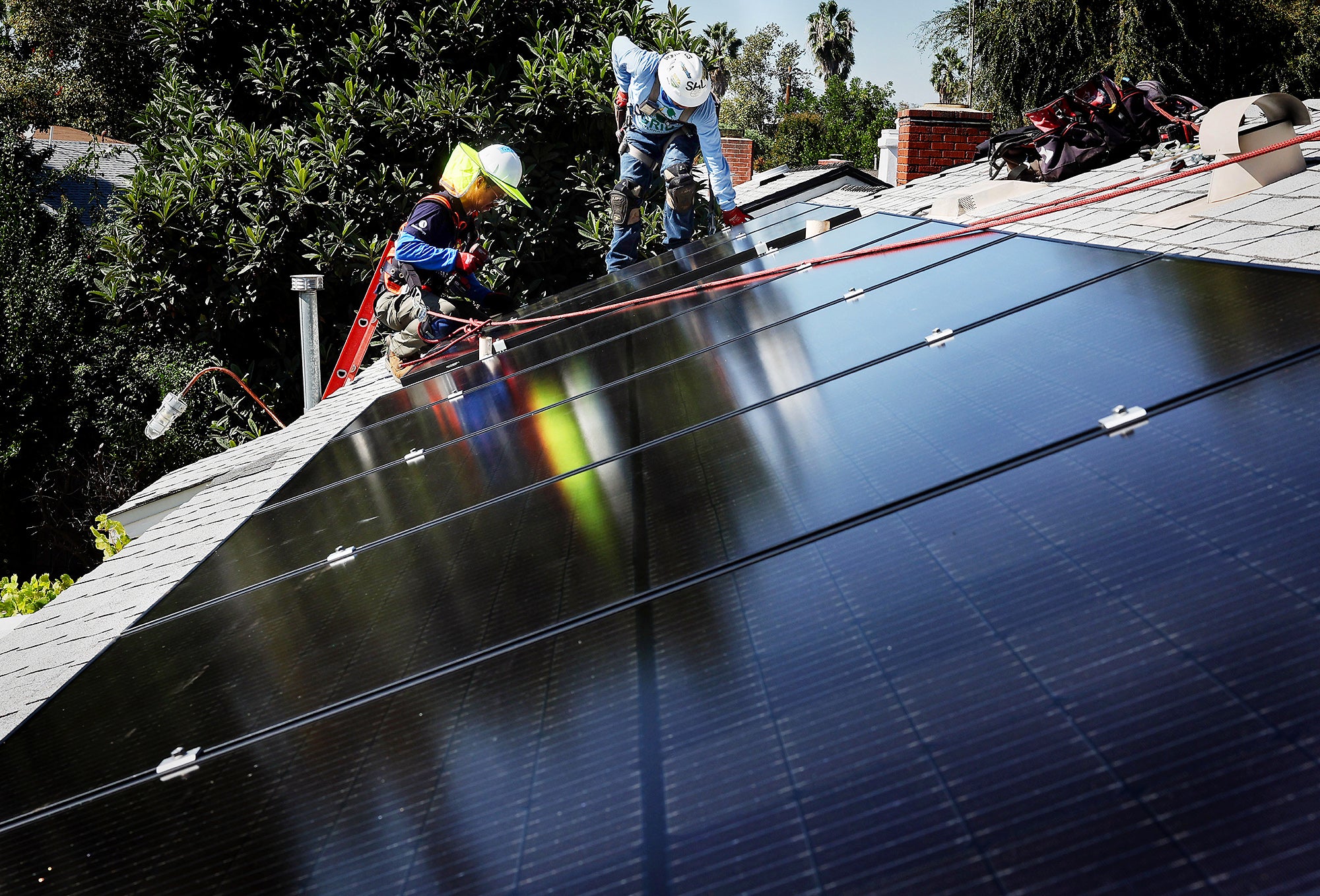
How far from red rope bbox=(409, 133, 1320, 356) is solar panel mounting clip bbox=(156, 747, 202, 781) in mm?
4136

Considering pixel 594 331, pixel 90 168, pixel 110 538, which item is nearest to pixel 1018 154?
pixel 594 331

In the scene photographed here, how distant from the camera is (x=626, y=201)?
963 cm

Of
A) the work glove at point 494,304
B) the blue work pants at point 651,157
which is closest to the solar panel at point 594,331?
the work glove at point 494,304

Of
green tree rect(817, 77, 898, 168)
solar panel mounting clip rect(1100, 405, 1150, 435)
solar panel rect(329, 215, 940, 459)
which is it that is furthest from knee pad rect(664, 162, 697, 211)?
green tree rect(817, 77, 898, 168)

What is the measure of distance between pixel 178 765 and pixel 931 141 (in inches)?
505

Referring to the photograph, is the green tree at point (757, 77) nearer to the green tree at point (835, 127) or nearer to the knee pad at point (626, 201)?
the green tree at point (835, 127)

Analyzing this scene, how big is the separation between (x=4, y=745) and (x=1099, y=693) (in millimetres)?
2804

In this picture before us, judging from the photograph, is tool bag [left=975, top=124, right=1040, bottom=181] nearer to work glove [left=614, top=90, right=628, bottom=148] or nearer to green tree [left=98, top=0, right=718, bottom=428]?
work glove [left=614, top=90, right=628, bottom=148]

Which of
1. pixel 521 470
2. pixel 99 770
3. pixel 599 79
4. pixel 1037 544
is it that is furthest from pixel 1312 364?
pixel 599 79

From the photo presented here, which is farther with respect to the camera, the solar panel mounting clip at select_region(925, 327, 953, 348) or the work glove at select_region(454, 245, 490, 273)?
the work glove at select_region(454, 245, 490, 273)

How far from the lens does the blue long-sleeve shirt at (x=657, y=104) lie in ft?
28.0

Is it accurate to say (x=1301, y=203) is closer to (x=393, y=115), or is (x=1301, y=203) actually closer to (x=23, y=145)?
(x=393, y=115)

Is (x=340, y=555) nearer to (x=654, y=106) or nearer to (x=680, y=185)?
(x=654, y=106)

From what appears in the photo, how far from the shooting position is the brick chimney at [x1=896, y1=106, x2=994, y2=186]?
42.9 ft
